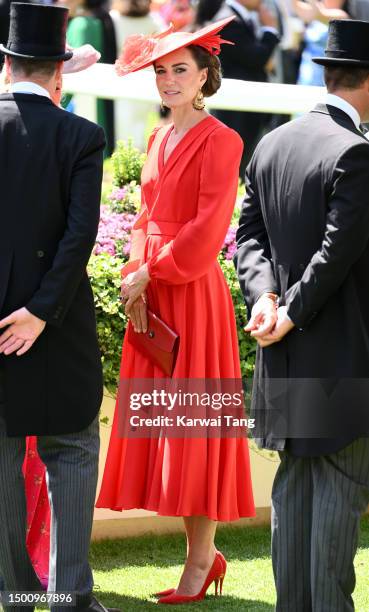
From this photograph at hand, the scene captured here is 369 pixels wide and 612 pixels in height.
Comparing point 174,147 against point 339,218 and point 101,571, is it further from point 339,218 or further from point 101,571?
point 101,571

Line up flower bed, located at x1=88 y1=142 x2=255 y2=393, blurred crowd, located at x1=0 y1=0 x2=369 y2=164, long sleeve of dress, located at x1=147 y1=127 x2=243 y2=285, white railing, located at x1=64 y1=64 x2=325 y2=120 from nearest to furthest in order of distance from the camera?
long sleeve of dress, located at x1=147 y1=127 x2=243 y2=285 < flower bed, located at x1=88 y1=142 x2=255 y2=393 < white railing, located at x1=64 y1=64 x2=325 y2=120 < blurred crowd, located at x1=0 y1=0 x2=369 y2=164

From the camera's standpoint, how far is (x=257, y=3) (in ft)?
32.8

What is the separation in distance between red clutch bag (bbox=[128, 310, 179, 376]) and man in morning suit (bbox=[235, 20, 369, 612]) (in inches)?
31.8

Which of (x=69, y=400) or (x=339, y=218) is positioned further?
(x=69, y=400)

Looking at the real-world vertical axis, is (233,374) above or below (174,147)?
below

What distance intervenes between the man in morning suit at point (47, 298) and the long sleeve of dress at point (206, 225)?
651 mm

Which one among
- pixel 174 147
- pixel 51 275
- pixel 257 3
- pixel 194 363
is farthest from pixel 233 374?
pixel 257 3

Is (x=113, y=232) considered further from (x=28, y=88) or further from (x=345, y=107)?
(x=345, y=107)

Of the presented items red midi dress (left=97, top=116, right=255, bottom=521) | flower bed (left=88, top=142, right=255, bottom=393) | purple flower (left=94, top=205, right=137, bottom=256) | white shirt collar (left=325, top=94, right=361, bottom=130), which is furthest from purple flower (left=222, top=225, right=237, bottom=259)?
white shirt collar (left=325, top=94, right=361, bottom=130)

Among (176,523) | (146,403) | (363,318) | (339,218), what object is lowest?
(176,523)

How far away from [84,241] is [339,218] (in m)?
0.80

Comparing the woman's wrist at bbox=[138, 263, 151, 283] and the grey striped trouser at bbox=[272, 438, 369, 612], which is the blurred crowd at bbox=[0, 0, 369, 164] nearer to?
the woman's wrist at bbox=[138, 263, 151, 283]

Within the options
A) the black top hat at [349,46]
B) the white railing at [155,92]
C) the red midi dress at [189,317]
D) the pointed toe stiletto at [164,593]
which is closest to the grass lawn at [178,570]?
the pointed toe stiletto at [164,593]

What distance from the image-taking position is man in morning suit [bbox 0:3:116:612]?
3.60 meters
